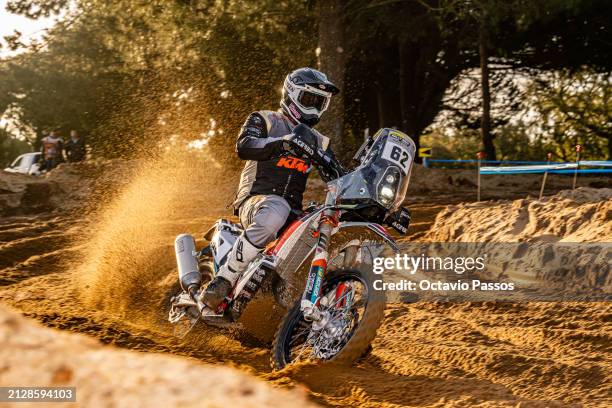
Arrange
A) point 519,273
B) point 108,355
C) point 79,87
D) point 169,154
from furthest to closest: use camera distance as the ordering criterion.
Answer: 1. point 79,87
2. point 169,154
3. point 519,273
4. point 108,355

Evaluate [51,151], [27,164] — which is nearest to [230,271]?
[51,151]

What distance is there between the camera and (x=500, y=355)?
509cm

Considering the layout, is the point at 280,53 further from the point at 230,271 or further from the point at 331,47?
the point at 230,271

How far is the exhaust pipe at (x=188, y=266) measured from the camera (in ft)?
19.8

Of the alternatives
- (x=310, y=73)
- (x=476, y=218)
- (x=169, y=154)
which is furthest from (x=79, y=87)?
(x=310, y=73)

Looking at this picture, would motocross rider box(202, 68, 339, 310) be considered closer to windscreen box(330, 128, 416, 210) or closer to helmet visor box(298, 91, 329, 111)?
helmet visor box(298, 91, 329, 111)

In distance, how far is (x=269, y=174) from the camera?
224 inches

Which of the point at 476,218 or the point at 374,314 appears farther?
the point at 476,218

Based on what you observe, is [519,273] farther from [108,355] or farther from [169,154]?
[169,154]

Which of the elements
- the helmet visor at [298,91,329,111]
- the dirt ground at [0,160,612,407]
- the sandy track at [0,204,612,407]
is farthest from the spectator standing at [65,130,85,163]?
the helmet visor at [298,91,329,111]

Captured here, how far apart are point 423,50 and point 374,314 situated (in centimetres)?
2074

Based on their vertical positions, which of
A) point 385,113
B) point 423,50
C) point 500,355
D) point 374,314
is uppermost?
point 423,50

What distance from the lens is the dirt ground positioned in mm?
4363

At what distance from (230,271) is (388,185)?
1460 millimetres
